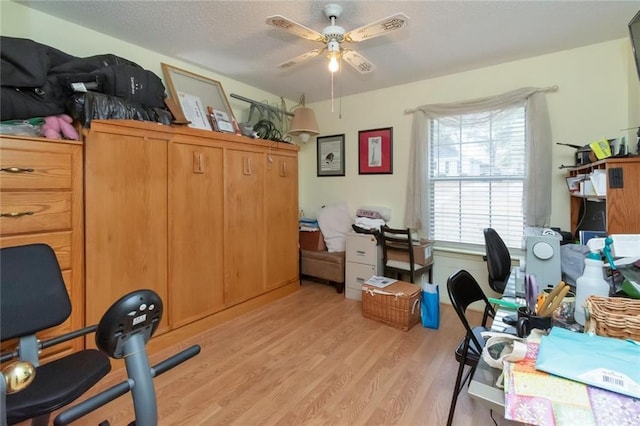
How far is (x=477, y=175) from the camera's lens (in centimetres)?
317

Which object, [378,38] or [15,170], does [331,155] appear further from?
[15,170]

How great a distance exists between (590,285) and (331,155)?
339cm

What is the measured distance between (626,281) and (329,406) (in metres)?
1.54

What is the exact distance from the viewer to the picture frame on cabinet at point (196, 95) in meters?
2.78

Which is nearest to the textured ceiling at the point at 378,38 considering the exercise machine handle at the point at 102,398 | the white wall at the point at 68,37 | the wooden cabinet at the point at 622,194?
the white wall at the point at 68,37

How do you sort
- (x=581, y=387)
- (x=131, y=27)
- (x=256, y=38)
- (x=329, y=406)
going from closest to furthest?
(x=581, y=387)
(x=329, y=406)
(x=131, y=27)
(x=256, y=38)

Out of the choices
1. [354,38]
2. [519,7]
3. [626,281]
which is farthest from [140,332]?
[519,7]

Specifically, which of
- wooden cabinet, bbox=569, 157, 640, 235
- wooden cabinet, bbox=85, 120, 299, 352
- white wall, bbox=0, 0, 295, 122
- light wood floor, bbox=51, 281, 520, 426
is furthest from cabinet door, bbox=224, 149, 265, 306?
wooden cabinet, bbox=569, 157, 640, 235

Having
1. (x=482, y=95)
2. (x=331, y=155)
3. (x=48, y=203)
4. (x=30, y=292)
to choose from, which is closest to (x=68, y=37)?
(x=48, y=203)

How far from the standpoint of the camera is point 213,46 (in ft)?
8.65

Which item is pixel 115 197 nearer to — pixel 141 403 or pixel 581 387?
pixel 141 403

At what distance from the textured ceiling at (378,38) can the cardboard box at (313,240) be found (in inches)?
73.6

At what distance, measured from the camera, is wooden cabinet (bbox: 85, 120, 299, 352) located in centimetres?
205

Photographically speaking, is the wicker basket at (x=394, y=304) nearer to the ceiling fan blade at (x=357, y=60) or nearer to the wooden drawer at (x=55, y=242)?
the ceiling fan blade at (x=357, y=60)
